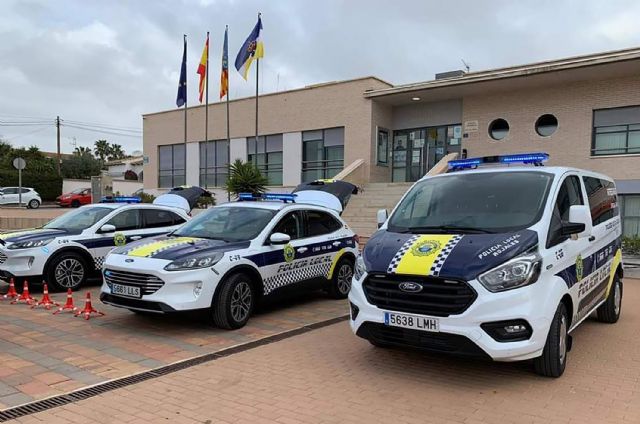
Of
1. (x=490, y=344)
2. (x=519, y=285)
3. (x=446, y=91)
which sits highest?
(x=446, y=91)

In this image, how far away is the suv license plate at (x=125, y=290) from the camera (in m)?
6.10

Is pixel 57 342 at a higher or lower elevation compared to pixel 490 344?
lower

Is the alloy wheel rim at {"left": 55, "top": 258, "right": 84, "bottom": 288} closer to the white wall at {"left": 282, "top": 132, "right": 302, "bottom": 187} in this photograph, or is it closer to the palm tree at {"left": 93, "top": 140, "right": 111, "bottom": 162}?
the white wall at {"left": 282, "top": 132, "right": 302, "bottom": 187}

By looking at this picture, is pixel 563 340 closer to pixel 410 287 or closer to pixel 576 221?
pixel 576 221

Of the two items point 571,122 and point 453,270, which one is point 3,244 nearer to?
point 453,270

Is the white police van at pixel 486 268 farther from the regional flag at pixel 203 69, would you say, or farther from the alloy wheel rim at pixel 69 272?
the regional flag at pixel 203 69

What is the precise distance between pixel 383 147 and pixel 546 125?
6831 mm

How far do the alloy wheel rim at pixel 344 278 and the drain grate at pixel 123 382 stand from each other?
2.12m

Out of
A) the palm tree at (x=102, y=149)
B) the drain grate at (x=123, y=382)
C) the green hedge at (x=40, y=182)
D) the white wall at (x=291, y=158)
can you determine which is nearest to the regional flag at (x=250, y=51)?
the white wall at (x=291, y=158)

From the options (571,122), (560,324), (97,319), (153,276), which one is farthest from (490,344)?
(571,122)

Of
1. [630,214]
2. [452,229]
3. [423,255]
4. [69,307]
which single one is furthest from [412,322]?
[630,214]

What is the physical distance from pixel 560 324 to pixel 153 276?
430 cm

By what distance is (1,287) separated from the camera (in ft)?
30.4

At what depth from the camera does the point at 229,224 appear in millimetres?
7359
